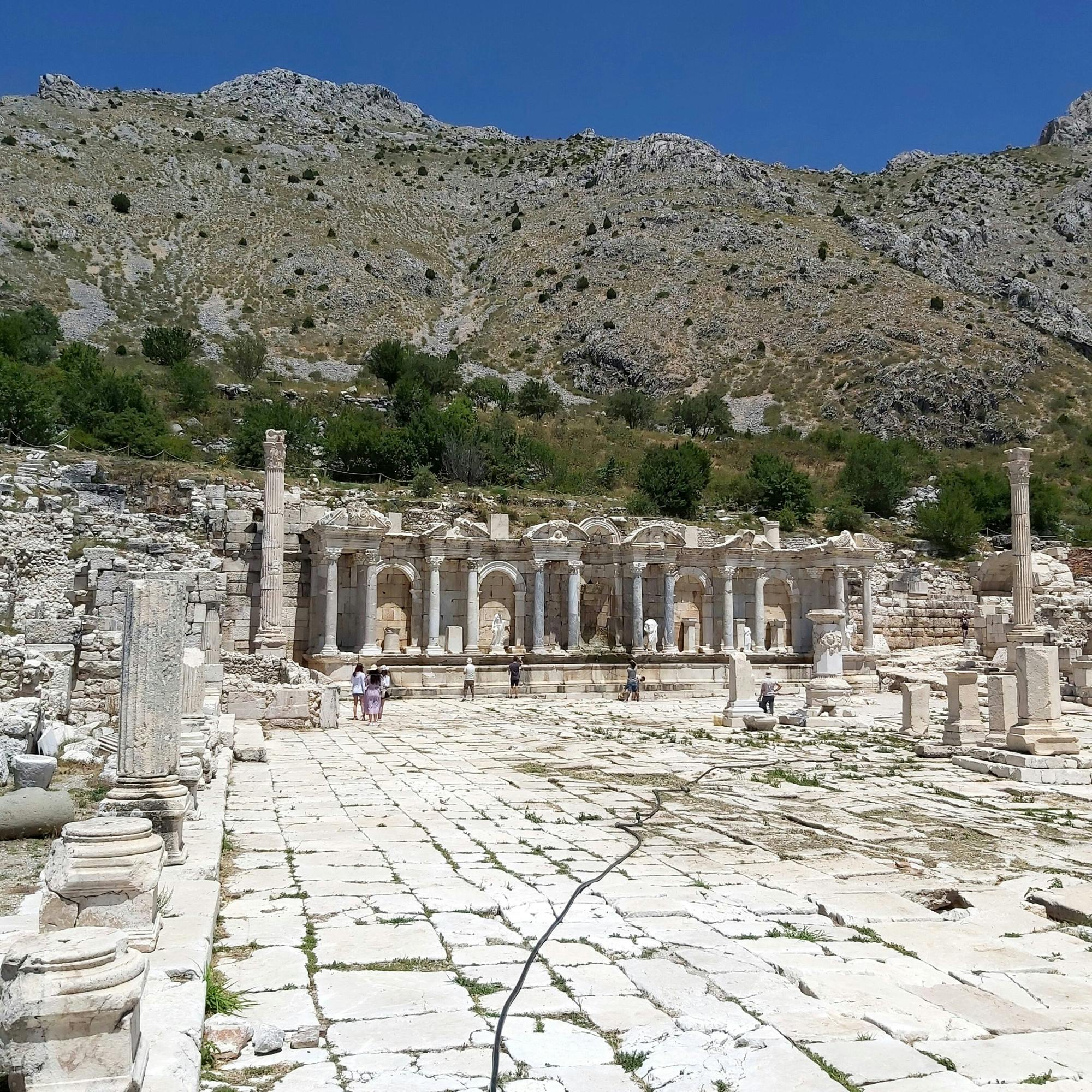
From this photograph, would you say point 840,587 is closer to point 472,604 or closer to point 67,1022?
point 472,604

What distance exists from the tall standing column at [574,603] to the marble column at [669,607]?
9.81 ft

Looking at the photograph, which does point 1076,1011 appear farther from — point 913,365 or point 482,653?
point 913,365

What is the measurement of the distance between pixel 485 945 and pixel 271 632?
20.7m

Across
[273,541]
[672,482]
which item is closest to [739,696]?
[273,541]

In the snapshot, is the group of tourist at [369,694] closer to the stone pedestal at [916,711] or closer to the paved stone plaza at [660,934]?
the paved stone plaza at [660,934]

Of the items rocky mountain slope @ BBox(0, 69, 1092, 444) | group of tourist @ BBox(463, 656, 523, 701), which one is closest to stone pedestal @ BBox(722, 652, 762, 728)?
group of tourist @ BBox(463, 656, 523, 701)

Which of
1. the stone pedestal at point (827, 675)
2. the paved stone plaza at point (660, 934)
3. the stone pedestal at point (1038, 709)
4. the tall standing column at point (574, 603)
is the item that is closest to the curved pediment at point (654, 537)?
the tall standing column at point (574, 603)

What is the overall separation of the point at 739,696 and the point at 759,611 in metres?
11.6

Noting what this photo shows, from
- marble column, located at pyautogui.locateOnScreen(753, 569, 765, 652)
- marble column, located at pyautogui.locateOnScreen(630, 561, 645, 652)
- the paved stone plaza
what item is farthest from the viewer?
marble column, located at pyautogui.locateOnScreen(753, 569, 765, 652)

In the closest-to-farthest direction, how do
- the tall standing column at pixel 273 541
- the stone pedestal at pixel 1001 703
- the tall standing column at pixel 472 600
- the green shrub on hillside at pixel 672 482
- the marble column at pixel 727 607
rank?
the stone pedestal at pixel 1001 703
the tall standing column at pixel 273 541
the tall standing column at pixel 472 600
the marble column at pixel 727 607
the green shrub on hillside at pixel 672 482

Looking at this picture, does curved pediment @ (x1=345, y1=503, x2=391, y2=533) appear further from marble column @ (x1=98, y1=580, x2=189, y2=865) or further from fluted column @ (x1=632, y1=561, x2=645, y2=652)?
marble column @ (x1=98, y1=580, x2=189, y2=865)

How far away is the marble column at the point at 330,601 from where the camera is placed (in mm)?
27312

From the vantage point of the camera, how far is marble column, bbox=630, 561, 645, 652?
30.8m

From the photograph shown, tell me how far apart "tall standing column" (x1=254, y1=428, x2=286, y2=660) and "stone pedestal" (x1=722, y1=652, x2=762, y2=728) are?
12059mm
